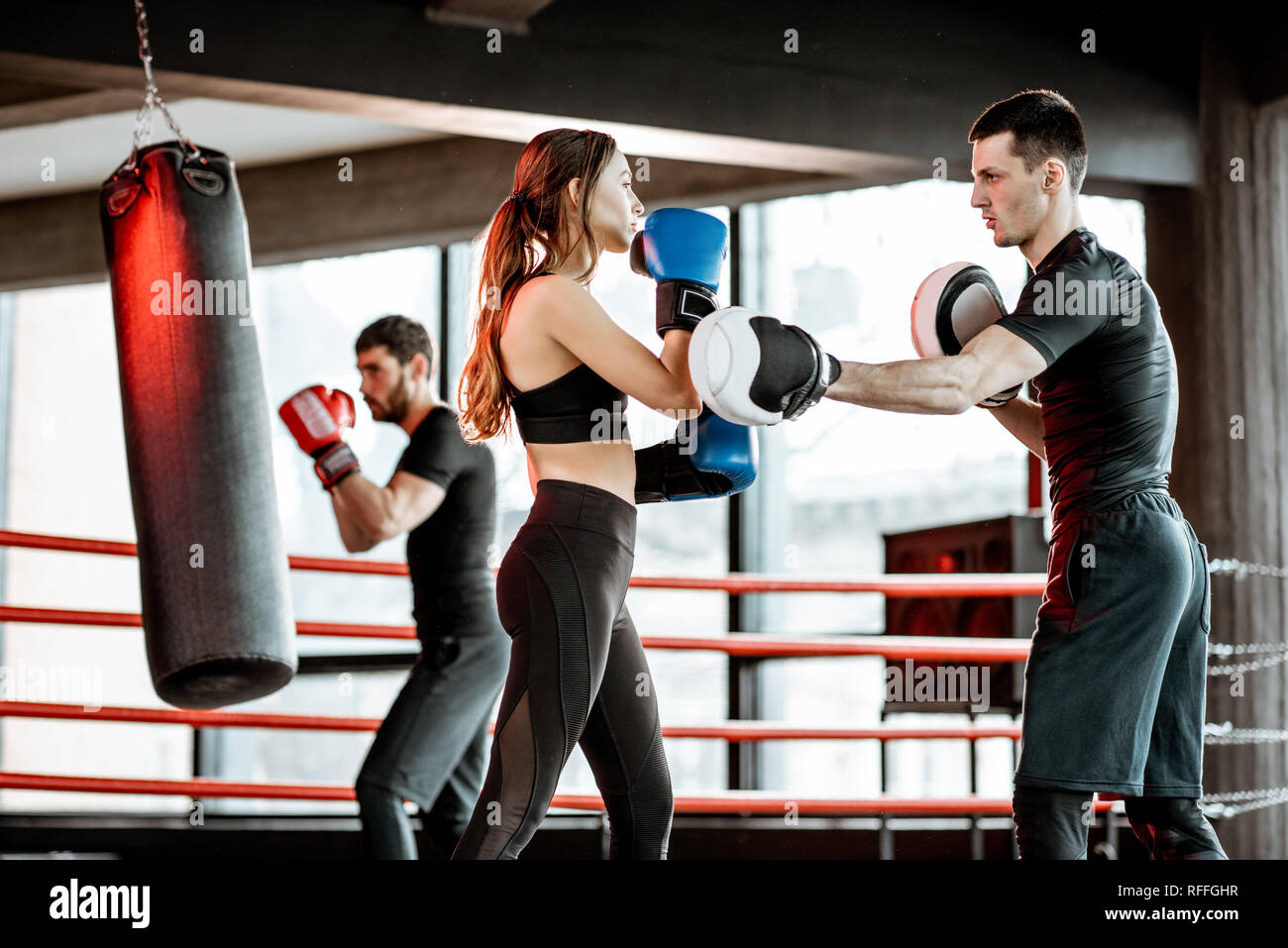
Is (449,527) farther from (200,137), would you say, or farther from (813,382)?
(200,137)

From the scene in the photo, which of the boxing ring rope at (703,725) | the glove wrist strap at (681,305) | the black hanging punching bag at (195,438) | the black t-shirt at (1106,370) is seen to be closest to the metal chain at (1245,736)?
the boxing ring rope at (703,725)

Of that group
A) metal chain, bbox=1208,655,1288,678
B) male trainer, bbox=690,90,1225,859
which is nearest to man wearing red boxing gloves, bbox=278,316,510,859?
male trainer, bbox=690,90,1225,859

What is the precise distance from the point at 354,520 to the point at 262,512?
1.49ft

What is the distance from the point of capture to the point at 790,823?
576 centimetres

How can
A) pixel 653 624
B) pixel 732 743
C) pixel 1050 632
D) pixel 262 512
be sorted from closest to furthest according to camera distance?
pixel 1050 632
pixel 262 512
pixel 732 743
pixel 653 624

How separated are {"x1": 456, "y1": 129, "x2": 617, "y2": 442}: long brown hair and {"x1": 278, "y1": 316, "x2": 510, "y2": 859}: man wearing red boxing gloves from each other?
92 centimetres

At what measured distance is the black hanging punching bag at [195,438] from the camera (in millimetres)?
2754

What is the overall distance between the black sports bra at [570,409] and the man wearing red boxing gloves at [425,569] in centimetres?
102

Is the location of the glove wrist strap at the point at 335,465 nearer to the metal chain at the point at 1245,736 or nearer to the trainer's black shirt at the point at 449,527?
the trainer's black shirt at the point at 449,527

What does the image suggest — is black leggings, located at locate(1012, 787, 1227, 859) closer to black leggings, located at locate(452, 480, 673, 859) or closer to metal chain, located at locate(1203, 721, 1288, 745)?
black leggings, located at locate(452, 480, 673, 859)

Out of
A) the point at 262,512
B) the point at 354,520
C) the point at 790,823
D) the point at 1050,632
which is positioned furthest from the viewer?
the point at 790,823

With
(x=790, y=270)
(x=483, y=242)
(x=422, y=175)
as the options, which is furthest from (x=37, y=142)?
(x=483, y=242)

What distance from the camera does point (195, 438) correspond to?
2812 mm

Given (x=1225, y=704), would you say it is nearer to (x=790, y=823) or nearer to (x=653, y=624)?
(x=790, y=823)
